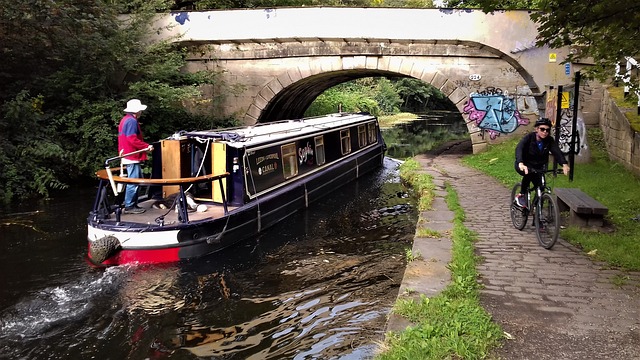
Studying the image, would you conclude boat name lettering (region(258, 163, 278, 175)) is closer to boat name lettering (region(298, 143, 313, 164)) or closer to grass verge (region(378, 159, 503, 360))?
boat name lettering (region(298, 143, 313, 164))

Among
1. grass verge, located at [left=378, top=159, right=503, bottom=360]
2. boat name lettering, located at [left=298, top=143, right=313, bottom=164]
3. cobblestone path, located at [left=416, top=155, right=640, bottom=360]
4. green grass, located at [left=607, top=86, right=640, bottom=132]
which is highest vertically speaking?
green grass, located at [left=607, top=86, right=640, bottom=132]

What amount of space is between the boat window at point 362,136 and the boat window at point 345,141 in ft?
Answer: 2.89

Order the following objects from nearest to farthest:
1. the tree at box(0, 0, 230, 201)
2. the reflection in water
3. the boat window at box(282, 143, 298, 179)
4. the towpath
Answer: the towpath
the boat window at box(282, 143, 298, 179)
the tree at box(0, 0, 230, 201)
the reflection in water

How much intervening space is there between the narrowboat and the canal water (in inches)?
9.6

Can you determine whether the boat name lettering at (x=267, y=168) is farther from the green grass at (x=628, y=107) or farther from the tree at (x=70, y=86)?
the green grass at (x=628, y=107)

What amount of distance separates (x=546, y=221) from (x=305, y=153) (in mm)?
5102

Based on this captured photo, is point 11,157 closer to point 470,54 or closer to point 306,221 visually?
point 306,221

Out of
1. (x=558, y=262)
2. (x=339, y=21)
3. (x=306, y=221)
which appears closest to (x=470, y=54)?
(x=339, y=21)

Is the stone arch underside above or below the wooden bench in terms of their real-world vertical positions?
above

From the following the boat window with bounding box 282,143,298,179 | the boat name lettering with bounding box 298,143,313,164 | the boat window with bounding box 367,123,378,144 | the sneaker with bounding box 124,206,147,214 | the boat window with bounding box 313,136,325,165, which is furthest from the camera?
the boat window with bounding box 367,123,378,144

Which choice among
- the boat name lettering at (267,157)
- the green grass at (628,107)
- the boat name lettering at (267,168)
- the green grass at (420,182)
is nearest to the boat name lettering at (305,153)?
the boat name lettering at (267,157)

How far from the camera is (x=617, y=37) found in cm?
510

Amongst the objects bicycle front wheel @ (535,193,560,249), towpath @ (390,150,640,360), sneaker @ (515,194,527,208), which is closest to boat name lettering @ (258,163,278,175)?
towpath @ (390,150,640,360)

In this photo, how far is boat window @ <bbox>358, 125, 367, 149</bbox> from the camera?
13251 mm
